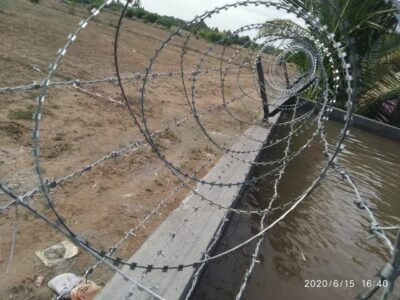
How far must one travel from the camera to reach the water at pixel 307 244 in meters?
4.49

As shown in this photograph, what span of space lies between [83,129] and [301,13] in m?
4.79

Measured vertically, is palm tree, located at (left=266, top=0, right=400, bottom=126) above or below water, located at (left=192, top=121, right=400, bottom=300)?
above

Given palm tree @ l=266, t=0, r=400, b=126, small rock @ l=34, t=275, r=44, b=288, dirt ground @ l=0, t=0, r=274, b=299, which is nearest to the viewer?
small rock @ l=34, t=275, r=44, b=288

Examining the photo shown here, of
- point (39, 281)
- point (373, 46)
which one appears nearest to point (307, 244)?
point (39, 281)

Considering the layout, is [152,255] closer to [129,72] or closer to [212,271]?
[212,271]

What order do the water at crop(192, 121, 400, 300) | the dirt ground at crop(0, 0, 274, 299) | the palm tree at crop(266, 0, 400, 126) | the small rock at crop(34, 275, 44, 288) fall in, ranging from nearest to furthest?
the small rock at crop(34, 275, 44, 288), the dirt ground at crop(0, 0, 274, 299), the water at crop(192, 121, 400, 300), the palm tree at crop(266, 0, 400, 126)

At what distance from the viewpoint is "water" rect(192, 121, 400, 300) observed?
449 centimetres

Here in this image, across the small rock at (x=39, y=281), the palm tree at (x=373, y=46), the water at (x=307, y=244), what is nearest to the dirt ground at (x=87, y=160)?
the small rock at (x=39, y=281)

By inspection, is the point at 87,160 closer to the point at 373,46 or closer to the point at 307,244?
the point at 307,244

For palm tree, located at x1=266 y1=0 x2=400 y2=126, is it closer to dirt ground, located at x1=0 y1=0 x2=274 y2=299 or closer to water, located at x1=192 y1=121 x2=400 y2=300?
dirt ground, located at x1=0 y1=0 x2=274 y2=299

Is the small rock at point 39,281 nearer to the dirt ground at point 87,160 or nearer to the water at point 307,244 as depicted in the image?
the dirt ground at point 87,160

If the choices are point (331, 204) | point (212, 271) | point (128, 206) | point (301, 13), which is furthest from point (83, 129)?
point (301, 13)

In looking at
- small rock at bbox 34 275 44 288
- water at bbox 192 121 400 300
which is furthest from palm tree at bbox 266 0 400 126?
small rock at bbox 34 275 44 288

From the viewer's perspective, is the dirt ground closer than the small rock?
No
